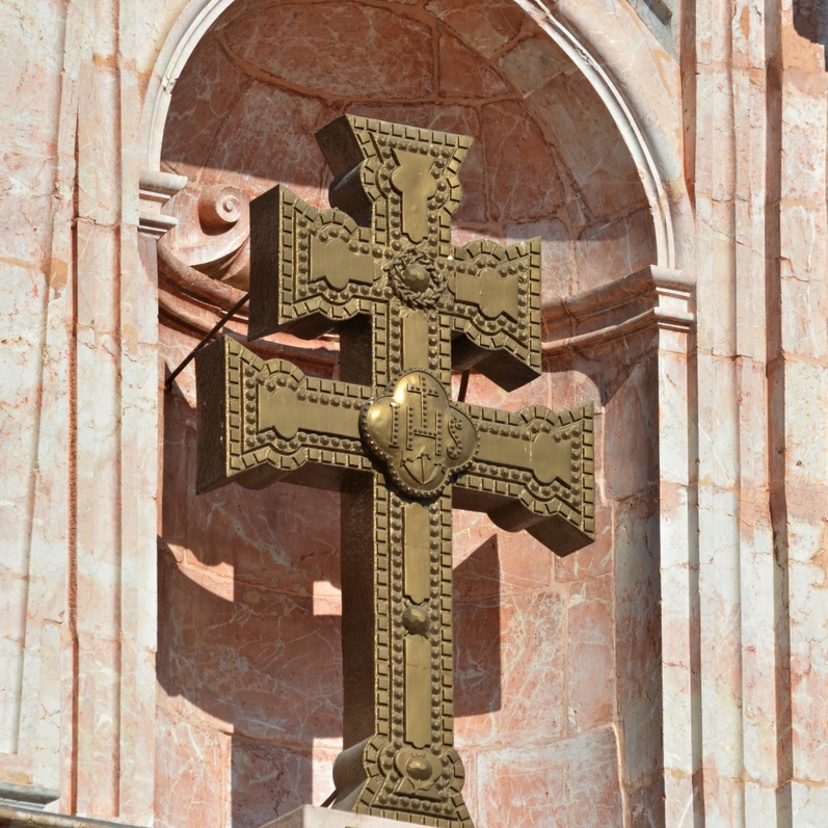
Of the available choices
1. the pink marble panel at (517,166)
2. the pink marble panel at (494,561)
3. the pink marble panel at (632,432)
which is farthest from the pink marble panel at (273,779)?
the pink marble panel at (517,166)

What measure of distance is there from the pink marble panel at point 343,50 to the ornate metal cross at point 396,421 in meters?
0.95

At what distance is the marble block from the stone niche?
3.70 ft

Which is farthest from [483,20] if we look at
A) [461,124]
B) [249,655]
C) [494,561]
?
[249,655]

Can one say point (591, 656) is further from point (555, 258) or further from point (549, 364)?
point (555, 258)

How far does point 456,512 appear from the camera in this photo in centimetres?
1168

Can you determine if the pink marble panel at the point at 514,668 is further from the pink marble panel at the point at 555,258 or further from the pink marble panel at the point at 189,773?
the pink marble panel at the point at 555,258

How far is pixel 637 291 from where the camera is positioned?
11.4m

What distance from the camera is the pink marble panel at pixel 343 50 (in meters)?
11.6

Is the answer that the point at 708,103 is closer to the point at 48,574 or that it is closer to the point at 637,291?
the point at 637,291

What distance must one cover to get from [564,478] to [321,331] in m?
0.81

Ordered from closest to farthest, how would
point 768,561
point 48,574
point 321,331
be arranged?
point 48,574
point 321,331
point 768,561

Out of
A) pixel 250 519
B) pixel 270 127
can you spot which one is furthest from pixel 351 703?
pixel 270 127

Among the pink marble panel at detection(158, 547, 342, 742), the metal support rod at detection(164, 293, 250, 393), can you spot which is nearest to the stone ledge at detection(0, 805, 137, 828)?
the pink marble panel at detection(158, 547, 342, 742)

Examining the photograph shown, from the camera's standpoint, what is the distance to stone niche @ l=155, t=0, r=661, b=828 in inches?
436
